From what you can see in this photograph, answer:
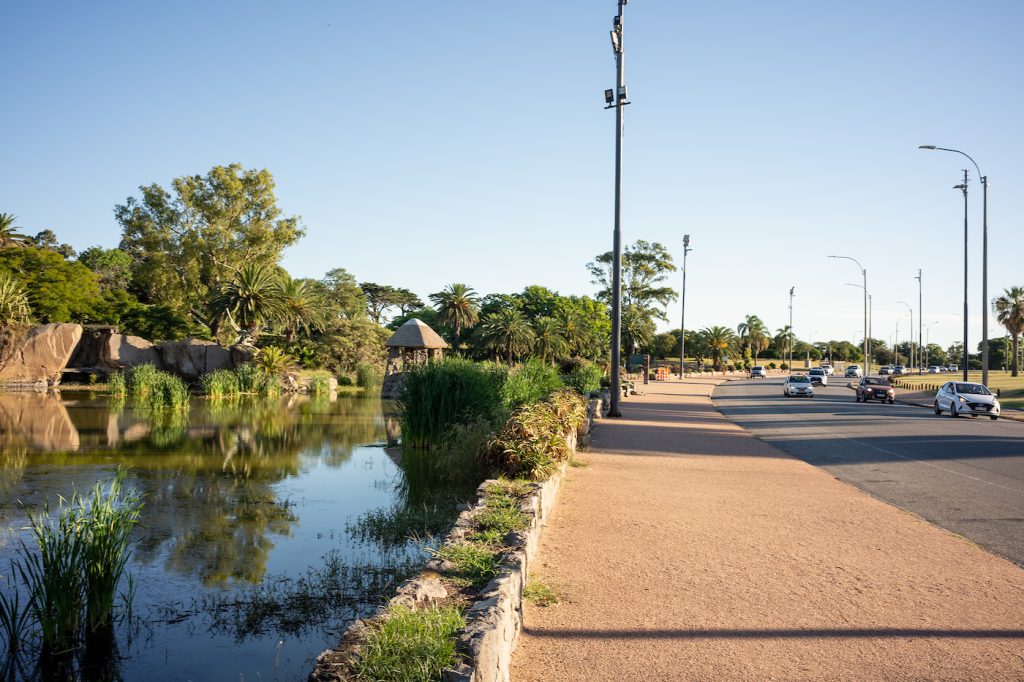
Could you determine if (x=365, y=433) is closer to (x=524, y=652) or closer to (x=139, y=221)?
(x=524, y=652)

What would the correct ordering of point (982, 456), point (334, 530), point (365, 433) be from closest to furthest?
point (334, 530), point (982, 456), point (365, 433)

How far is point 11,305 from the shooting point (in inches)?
1620

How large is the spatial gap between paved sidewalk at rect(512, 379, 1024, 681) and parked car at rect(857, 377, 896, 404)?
3586 cm

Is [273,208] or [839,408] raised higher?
[273,208]

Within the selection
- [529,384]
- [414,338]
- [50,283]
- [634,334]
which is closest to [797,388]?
[634,334]

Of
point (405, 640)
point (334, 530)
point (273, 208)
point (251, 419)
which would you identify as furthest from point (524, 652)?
point (273, 208)

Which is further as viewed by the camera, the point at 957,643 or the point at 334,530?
the point at 334,530

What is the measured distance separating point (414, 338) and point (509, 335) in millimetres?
12879

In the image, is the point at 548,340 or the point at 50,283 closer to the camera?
the point at 50,283

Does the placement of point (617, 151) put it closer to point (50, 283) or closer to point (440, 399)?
point (440, 399)

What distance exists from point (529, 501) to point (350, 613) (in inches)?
90.9

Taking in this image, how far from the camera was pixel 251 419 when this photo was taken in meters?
27.1

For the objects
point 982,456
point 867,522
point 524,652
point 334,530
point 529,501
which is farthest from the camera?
point 982,456

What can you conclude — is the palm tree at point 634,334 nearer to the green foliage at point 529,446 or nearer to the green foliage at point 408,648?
the green foliage at point 529,446
